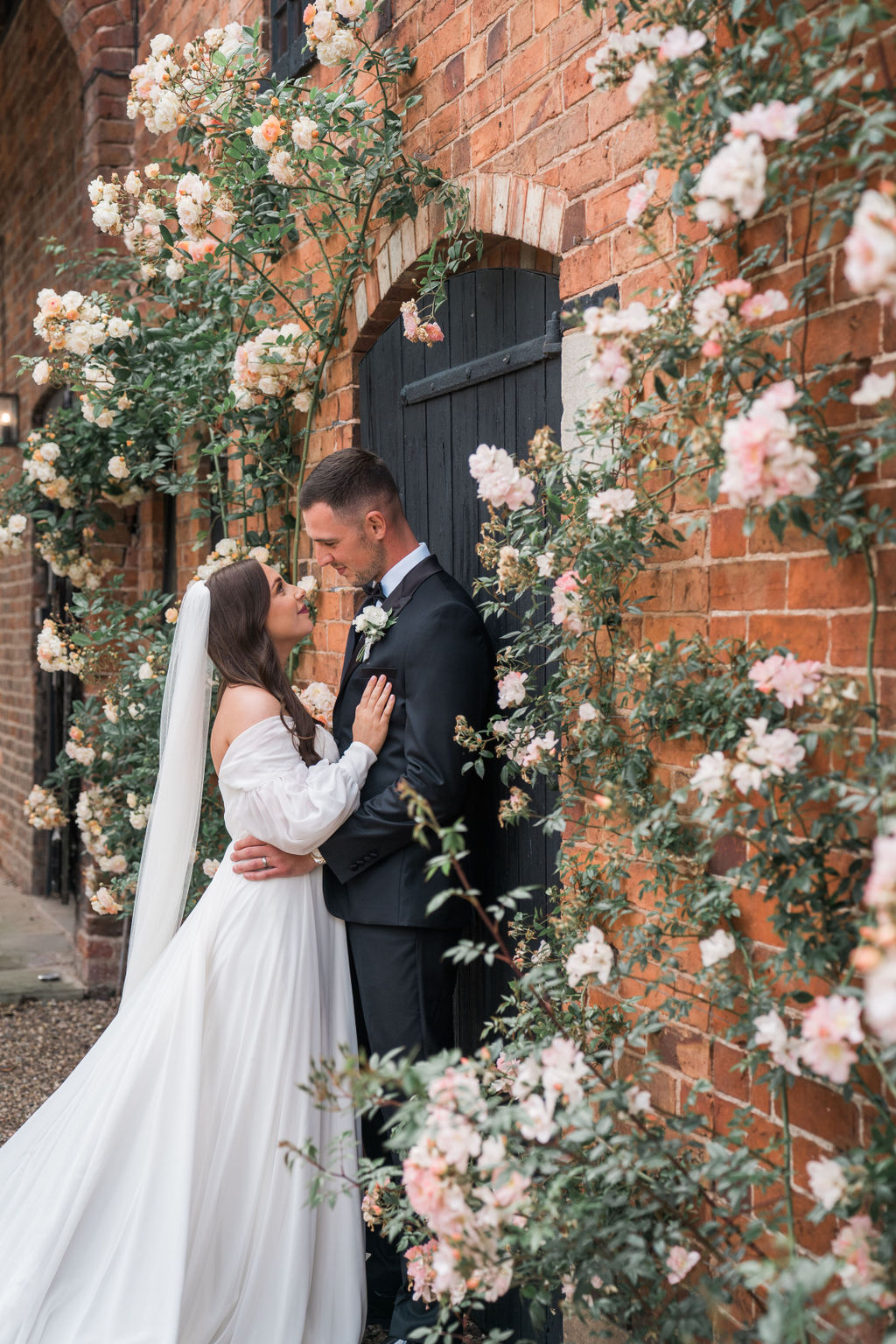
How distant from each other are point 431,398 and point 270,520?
1307mm

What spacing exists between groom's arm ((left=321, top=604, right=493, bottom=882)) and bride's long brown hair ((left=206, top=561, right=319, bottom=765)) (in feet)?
1.46

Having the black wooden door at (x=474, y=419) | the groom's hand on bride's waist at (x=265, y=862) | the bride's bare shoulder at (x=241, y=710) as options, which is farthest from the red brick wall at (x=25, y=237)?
the groom's hand on bride's waist at (x=265, y=862)

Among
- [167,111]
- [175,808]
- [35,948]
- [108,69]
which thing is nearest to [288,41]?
[167,111]

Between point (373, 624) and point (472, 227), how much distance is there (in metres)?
1.10

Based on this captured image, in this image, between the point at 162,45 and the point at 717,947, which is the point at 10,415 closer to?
the point at 162,45

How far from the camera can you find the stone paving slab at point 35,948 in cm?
644

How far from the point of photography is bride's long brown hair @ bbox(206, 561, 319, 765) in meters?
3.38

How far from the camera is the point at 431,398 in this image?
356 centimetres

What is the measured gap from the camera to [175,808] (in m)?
3.54

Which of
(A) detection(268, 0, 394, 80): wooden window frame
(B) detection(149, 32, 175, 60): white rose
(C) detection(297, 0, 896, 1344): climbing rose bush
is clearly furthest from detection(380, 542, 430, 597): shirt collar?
(B) detection(149, 32, 175, 60): white rose

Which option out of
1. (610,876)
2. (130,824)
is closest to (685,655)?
(610,876)

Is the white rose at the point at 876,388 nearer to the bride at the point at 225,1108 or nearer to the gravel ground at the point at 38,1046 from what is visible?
the bride at the point at 225,1108

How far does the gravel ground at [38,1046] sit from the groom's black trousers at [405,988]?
2.32 m

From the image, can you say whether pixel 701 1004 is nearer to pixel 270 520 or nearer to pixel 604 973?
pixel 604 973
